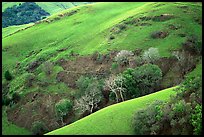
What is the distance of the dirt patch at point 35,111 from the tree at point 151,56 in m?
22.3

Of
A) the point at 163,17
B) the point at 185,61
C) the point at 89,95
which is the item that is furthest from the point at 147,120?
the point at 163,17

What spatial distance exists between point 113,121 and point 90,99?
77.0 ft

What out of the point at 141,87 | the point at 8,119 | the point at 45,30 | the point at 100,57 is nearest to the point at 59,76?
the point at 100,57

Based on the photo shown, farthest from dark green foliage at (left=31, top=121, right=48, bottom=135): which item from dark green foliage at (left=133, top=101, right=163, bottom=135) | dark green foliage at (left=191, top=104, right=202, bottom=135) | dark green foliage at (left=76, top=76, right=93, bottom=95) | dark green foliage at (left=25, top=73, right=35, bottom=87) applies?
dark green foliage at (left=191, top=104, right=202, bottom=135)

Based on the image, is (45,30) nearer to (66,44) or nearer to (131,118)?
(66,44)

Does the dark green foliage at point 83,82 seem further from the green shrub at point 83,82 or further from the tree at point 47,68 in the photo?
the tree at point 47,68

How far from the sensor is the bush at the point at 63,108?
74312 millimetres

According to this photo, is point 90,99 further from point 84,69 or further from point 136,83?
point 84,69

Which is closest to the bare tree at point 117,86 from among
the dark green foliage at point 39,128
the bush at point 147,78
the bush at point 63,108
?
the bush at point 147,78

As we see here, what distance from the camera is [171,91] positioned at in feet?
184

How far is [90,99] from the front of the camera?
243ft

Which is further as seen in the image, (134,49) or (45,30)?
(45,30)

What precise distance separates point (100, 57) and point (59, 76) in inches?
494

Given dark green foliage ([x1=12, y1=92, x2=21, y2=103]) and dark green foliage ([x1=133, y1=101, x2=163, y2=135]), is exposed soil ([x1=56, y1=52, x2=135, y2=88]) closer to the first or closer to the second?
dark green foliage ([x1=12, y1=92, x2=21, y2=103])
